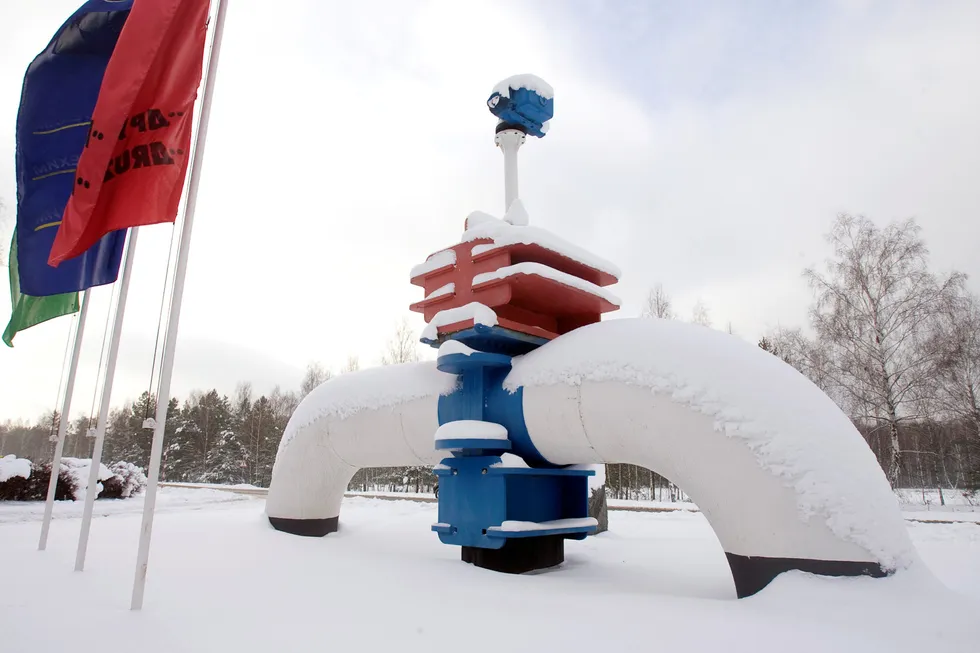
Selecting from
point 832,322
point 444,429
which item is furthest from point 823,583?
point 832,322

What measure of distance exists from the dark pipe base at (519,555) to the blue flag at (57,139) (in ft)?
12.4

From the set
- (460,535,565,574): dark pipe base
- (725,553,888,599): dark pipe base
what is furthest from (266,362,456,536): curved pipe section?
(725,553,888,599): dark pipe base

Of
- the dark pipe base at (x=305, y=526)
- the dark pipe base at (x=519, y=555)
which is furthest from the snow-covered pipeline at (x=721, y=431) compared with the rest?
the dark pipe base at (x=305, y=526)

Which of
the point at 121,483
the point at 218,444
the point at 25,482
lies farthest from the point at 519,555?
the point at 218,444

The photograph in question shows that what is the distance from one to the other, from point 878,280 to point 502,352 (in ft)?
47.0

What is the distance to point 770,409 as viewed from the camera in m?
3.02

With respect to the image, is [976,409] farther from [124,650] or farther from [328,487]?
[124,650]

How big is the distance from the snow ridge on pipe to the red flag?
2.90m

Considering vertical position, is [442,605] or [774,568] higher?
[774,568]

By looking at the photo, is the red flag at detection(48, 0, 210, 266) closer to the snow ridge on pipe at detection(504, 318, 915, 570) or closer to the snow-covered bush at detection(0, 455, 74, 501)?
the snow ridge on pipe at detection(504, 318, 915, 570)

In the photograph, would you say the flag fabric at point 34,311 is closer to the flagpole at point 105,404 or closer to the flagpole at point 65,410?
the flagpole at point 65,410

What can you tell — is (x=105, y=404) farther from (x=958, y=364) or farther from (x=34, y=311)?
(x=958, y=364)

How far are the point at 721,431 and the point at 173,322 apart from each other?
10.1ft

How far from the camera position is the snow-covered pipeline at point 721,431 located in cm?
276
